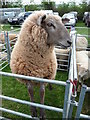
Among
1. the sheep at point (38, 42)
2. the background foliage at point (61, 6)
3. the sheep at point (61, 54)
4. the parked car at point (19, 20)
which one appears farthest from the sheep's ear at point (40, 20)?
the background foliage at point (61, 6)

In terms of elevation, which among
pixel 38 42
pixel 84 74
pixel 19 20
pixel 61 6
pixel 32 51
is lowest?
pixel 84 74

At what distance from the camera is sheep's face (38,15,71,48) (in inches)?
77.9

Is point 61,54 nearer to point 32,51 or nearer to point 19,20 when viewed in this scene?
point 32,51

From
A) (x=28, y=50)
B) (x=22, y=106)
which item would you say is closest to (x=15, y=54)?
(x=28, y=50)

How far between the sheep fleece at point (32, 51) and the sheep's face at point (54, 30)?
0.08m

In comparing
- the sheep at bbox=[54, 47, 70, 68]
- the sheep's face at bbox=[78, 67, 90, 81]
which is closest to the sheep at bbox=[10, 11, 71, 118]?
the sheep's face at bbox=[78, 67, 90, 81]

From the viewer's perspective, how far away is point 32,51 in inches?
81.7

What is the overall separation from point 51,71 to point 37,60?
346mm

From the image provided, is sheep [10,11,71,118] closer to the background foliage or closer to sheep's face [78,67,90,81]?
sheep's face [78,67,90,81]

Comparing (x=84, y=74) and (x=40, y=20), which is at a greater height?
(x=40, y=20)

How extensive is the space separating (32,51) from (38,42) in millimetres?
167

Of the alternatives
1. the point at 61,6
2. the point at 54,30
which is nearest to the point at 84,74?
the point at 54,30

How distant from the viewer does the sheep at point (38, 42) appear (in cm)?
199

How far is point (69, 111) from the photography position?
4.71ft
